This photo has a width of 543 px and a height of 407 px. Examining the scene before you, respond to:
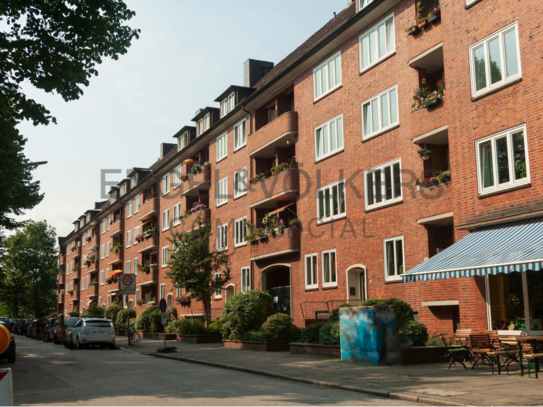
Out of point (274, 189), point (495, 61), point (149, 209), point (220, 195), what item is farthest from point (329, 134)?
point (149, 209)

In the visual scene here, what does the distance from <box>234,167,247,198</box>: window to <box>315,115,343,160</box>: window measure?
8.11 meters

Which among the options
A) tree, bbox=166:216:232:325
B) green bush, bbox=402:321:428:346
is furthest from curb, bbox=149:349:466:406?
tree, bbox=166:216:232:325

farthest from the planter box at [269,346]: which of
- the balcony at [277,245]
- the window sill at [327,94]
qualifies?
the window sill at [327,94]

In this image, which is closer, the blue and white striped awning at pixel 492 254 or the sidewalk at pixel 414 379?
the sidewalk at pixel 414 379

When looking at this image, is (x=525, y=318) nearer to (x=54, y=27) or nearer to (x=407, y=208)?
(x=407, y=208)

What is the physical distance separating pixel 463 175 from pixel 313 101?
11751 millimetres

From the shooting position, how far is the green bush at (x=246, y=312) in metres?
25.3

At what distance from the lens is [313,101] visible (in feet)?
92.5

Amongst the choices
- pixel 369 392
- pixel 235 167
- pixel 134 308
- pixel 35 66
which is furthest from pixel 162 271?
pixel 369 392

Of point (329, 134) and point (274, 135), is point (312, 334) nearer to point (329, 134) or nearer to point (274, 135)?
point (329, 134)

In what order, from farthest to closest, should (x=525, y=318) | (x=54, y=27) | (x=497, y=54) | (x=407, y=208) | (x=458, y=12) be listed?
(x=407, y=208) < (x=458, y=12) < (x=497, y=54) < (x=525, y=318) < (x=54, y=27)

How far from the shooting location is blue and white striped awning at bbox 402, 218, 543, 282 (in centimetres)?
1319

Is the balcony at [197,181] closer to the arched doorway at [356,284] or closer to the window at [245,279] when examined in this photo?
the window at [245,279]

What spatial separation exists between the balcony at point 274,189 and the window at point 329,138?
2014mm
